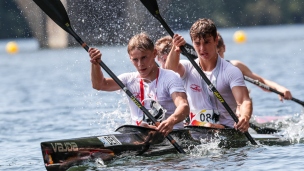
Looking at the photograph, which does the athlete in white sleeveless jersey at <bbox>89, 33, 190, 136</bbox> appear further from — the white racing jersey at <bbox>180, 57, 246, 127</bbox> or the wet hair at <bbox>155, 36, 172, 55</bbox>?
the wet hair at <bbox>155, 36, 172, 55</bbox>

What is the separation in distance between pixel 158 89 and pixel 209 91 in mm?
733

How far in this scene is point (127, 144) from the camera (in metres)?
7.02

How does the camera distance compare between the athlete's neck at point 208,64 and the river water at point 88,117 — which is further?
the athlete's neck at point 208,64

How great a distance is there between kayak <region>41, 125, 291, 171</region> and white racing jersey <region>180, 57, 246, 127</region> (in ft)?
1.05

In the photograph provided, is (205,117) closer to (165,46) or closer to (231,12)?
(165,46)

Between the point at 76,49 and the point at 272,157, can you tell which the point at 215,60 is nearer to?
the point at 272,157

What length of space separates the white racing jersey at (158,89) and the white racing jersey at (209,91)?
0.46m

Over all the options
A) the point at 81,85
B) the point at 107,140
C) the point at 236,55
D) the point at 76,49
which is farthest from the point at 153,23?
the point at 76,49

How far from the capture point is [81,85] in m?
20.2

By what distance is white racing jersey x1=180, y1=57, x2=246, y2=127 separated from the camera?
785 cm

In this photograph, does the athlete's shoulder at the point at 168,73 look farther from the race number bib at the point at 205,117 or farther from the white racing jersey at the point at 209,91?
the race number bib at the point at 205,117

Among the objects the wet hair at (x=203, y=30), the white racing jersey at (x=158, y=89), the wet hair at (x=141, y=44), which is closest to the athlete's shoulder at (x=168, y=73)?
the white racing jersey at (x=158, y=89)

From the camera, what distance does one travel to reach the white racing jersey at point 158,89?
7.36m

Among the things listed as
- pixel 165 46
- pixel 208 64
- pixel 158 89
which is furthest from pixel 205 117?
pixel 165 46
